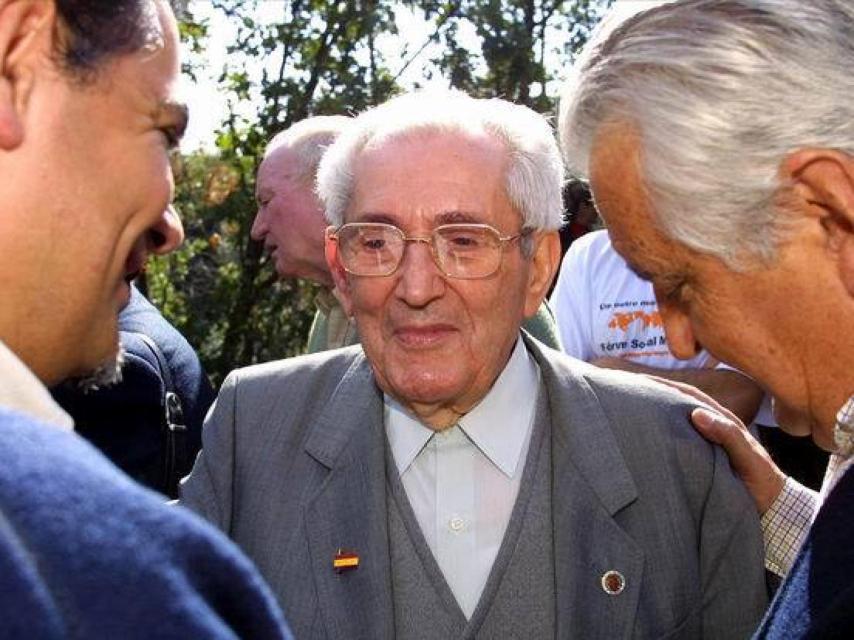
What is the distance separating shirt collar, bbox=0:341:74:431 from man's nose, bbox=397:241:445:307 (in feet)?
5.60

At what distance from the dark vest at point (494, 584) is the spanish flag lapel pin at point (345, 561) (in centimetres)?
8

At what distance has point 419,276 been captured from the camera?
9.53 feet

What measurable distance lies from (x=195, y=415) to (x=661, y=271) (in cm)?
200

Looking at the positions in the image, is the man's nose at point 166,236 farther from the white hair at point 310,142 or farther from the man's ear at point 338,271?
the white hair at point 310,142

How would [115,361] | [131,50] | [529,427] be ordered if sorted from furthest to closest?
1. [529,427]
2. [115,361]
3. [131,50]

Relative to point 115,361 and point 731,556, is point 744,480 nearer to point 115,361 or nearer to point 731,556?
point 731,556

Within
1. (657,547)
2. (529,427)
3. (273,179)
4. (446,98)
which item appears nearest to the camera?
(657,547)

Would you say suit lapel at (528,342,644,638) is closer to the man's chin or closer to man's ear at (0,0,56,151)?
the man's chin

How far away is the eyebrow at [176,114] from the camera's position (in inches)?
60.1

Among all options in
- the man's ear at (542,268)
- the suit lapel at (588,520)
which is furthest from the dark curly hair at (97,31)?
the man's ear at (542,268)

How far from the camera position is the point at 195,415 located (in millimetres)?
3645

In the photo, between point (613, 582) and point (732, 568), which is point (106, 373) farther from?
point (732, 568)

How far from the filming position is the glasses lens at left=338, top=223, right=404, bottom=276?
2.92m

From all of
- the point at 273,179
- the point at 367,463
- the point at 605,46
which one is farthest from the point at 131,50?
the point at 273,179
